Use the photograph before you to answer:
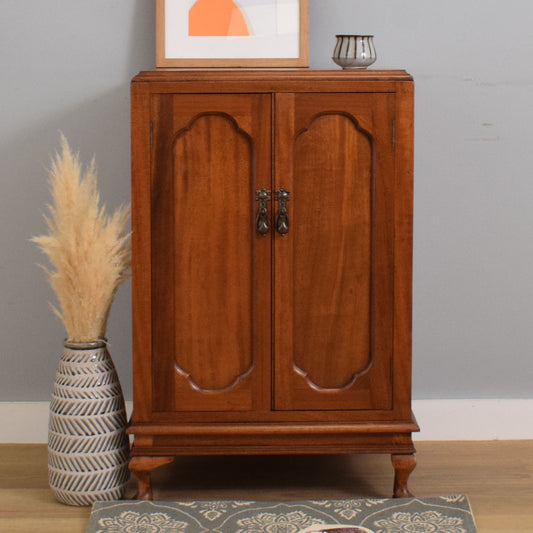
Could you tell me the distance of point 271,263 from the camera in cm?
221

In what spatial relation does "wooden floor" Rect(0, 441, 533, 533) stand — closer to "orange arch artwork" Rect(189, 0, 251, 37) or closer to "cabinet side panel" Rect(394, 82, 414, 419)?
"cabinet side panel" Rect(394, 82, 414, 419)

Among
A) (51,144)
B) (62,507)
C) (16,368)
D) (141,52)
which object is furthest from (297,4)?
(62,507)

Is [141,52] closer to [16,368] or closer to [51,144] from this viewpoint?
[51,144]

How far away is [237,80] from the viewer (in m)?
2.16

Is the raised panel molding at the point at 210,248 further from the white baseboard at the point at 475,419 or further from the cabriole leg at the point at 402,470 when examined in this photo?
the white baseboard at the point at 475,419

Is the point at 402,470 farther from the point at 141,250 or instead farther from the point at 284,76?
the point at 284,76

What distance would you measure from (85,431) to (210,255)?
62 centimetres

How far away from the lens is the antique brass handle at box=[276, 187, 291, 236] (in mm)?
2174

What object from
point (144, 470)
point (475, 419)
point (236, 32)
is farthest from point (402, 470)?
point (236, 32)

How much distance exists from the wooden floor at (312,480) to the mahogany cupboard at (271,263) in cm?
19

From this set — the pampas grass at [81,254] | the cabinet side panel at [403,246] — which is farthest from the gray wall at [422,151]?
the cabinet side panel at [403,246]

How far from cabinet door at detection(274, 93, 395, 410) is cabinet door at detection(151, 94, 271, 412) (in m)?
0.06

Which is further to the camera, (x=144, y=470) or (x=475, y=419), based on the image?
(x=475, y=419)

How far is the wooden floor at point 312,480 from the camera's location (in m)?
2.20
